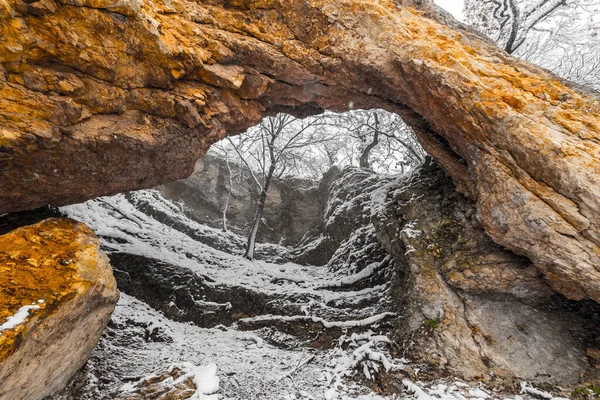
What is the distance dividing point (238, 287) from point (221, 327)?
138 cm

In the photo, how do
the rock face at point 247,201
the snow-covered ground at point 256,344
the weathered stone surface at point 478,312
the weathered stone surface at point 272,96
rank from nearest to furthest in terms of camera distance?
the weathered stone surface at point 272,96
the snow-covered ground at point 256,344
the weathered stone surface at point 478,312
the rock face at point 247,201

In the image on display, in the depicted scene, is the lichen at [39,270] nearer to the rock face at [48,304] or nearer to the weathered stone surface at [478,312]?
the rock face at [48,304]

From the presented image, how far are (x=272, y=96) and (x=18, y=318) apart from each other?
616 cm

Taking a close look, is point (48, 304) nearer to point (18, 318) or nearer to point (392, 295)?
point (18, 318)

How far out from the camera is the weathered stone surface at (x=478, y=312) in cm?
537

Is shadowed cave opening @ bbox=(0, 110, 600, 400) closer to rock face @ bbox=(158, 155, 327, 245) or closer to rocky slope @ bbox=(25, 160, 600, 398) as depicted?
rocky slope @ bbox=(25, 160, 600, 398)

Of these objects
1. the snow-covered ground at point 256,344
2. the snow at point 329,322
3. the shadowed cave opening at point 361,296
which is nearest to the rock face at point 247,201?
the shadowed cave opening at point 361,296

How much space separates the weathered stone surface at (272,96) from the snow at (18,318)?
2255 millimetres

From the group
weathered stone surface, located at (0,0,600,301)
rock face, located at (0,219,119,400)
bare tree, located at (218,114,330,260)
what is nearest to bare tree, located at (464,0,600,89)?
weathered stone surface, located at (0,0,600,301)

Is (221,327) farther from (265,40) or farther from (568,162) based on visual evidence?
(568,162)

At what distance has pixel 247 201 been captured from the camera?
17734 millimetres

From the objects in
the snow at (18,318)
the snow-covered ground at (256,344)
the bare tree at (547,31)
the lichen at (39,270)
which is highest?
the bare tree at (547,31)

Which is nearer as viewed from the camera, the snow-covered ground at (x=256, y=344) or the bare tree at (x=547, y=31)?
the snow-covered ground at (x=256, y=344)

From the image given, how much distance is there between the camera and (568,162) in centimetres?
477
